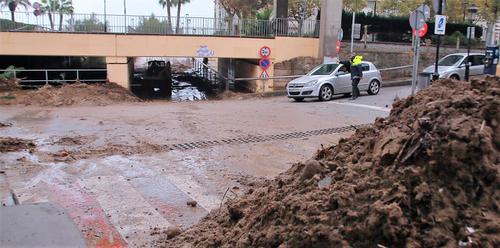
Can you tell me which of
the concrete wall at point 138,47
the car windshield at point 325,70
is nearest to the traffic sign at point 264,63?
the concrete wall at point 138,47

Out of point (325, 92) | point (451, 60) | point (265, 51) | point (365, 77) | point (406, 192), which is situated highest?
point (265, 51)

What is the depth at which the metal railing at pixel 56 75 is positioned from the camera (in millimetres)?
23922

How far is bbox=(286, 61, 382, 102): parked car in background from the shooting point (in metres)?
19.7

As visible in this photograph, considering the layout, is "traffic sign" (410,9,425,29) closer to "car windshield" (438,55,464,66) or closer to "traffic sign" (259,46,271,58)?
"car windshield" (438,55,464,66)

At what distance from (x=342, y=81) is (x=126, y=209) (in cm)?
1515

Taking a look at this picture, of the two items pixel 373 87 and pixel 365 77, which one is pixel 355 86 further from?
pixel 373 87

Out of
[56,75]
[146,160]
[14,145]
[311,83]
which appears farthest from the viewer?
[56,75]

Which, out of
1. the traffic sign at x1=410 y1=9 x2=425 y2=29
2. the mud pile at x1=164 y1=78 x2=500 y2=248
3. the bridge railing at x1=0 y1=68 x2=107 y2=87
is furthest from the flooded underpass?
the mud pile at x1=164 y1=78 x2=500 y2=248

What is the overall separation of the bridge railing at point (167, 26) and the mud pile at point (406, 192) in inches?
887

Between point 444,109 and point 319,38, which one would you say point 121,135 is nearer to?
point 444,109

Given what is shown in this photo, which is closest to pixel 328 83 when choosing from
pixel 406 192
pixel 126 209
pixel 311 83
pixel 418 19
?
pixel 311 83

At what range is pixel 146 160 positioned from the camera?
920 centimetres

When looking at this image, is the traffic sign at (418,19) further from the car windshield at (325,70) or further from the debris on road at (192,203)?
the debris on road at (192,203)

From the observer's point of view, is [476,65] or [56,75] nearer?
[476,65]
